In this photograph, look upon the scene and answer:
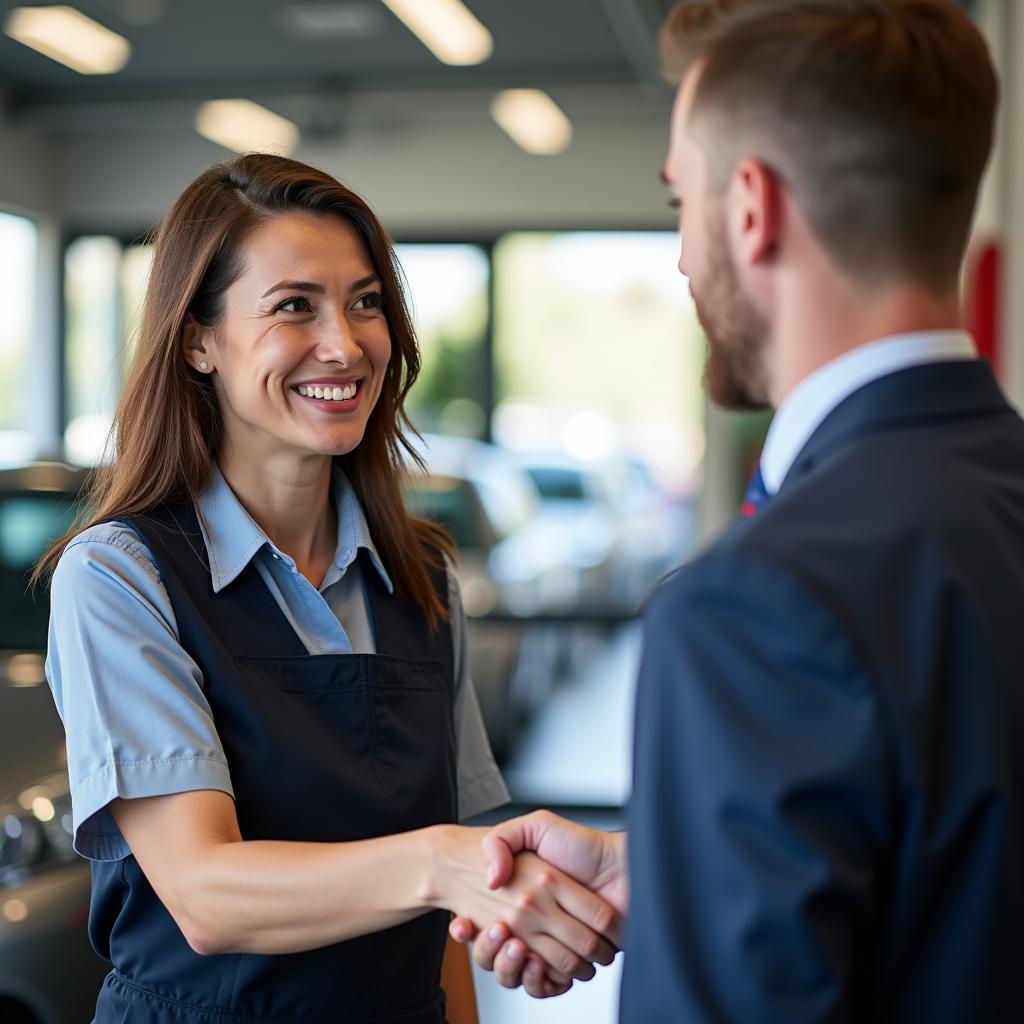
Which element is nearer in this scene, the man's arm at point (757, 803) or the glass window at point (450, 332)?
the man's arm at point (757, 803)

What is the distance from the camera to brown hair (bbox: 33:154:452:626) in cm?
169

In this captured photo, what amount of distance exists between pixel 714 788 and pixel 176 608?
33.8 inches

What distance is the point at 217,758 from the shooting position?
1462 millimetres

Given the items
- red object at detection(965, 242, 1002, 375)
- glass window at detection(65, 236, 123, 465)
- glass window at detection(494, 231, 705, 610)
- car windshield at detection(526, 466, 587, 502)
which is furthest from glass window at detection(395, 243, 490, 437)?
red object at detection(965, 242, 1002, 375)

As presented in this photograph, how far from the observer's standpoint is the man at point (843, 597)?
829mm

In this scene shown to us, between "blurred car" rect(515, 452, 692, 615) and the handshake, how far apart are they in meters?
7.62

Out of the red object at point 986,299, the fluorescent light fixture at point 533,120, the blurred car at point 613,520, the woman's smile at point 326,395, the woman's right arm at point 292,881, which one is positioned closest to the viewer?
the woman's right arm at point 292,881

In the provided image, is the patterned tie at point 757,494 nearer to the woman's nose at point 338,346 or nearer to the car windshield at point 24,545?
the woman's nose at point 338,346

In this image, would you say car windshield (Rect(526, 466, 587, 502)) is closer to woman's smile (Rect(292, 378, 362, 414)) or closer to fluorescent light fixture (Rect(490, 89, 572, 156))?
fluorescent light fixture (Rect(490, 89, 572, 156))

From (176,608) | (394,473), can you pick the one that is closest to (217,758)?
(176,608)

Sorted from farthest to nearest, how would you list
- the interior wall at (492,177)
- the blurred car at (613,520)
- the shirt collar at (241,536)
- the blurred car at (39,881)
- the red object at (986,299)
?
the blurred car at (613,520) < the interior wall at (492,177) < the red object at (986,299) < the blurred car at (39,881) < the shirt collar at (241,536)

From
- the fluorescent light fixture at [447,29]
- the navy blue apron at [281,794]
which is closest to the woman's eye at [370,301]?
the navy blue apron at [281,794]

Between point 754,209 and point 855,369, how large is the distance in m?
0.14

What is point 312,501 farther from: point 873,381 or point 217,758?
point 873,381
